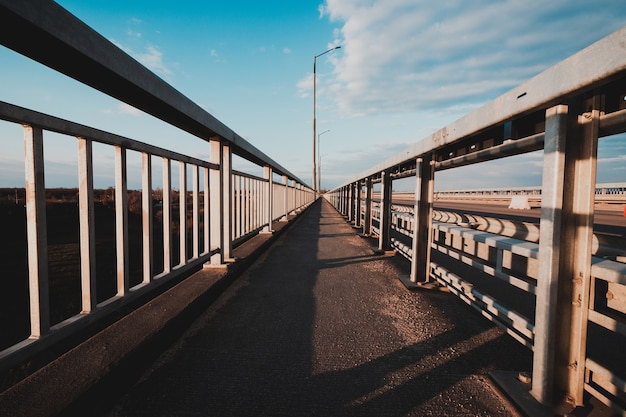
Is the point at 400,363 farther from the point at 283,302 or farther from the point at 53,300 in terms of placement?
the point at 53,300

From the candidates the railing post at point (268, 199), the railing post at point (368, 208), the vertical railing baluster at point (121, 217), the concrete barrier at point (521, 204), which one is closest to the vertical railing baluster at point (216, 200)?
the vertical railing baluster at point (121, 217)

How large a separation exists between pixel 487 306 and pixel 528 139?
1.23 metres

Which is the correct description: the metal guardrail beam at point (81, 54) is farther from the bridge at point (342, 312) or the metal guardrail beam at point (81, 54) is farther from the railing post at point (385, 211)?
the railing post at point (385, 211)

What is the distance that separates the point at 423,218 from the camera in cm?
323

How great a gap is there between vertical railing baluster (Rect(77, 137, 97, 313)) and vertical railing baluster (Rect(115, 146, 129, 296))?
197mm

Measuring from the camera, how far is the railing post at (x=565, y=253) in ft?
4.38

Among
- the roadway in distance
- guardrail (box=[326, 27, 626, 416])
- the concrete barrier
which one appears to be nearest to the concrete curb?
guardrail (box=[326, 27, 626, 416])

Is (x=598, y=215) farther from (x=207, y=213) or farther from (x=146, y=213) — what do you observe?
(x=146, y=213)

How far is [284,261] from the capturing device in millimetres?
4645

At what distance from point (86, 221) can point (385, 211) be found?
4468 millimetres

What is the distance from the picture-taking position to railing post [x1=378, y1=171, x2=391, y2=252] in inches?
201

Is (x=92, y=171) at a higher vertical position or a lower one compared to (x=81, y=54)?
lower

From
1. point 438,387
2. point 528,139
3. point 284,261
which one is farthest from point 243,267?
point 528,139

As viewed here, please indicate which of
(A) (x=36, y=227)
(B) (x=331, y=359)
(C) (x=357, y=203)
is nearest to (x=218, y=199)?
(A) (x=36, y=227)
